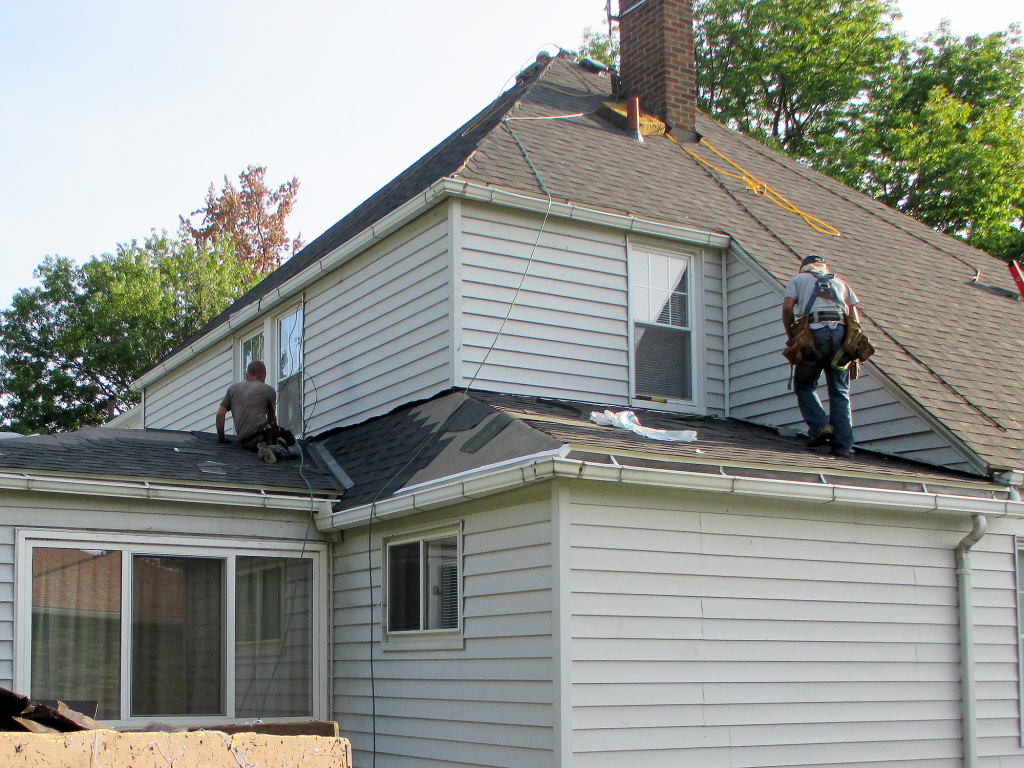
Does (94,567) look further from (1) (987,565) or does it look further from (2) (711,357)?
(1) (987,565)

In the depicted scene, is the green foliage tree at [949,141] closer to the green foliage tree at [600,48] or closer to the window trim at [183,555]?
the green foliage tree at [600,48]

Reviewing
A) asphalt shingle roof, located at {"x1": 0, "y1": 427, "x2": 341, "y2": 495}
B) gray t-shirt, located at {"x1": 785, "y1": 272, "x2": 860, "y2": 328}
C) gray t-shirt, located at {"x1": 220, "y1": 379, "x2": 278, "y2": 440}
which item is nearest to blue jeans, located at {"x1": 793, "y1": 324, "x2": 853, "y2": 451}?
gray t-shirt, located at {"x1": 785, "y1": 272, "x2": 860, "y2": 328}

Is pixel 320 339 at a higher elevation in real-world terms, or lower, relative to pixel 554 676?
higher

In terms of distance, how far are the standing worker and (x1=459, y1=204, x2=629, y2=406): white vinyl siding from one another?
2.07 meters

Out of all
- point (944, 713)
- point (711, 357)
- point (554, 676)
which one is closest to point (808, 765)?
point (944, 713)

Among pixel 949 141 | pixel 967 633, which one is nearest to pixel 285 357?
pixel 967 633

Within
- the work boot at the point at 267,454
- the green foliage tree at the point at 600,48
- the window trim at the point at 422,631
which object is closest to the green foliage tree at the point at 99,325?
the green foliage tree at the point at 600,48

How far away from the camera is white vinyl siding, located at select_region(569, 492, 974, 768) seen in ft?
25.4

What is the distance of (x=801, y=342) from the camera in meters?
9.62

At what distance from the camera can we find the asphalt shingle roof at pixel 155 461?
9289 mm

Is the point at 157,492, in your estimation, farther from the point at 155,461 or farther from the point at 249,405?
the point at 249,405

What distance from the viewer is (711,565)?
326 inches

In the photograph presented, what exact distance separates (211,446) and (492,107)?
633 cm

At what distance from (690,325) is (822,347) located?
7.89ft
